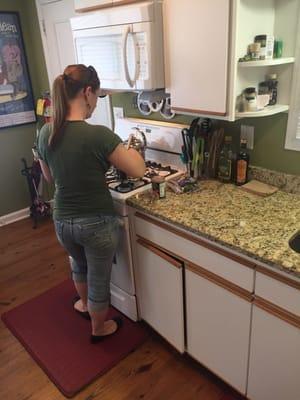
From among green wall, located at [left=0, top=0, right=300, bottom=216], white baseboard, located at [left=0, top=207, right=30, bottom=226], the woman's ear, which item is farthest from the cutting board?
white baseboard, located at [left=0, top=207, right=30, bottom=226]

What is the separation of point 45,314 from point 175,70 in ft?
5.71

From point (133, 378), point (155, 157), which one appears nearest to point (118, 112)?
point (155, 157)

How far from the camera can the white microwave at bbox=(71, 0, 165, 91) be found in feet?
5.07

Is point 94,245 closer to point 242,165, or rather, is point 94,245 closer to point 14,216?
point 242,165

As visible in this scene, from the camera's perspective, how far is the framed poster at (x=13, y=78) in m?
3.04

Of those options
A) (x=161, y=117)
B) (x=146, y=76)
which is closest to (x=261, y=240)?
(x=146, y=76)

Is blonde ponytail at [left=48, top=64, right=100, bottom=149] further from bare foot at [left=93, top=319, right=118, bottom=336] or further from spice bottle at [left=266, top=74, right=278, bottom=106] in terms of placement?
bare foot at [left=93, top=319, right=118, bottom=336]

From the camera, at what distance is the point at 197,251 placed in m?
1.48

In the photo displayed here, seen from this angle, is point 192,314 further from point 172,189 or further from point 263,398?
point 172,189

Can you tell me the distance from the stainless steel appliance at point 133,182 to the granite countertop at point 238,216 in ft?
0.37

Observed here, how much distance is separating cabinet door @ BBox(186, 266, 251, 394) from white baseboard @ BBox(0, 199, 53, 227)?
2.48 meters

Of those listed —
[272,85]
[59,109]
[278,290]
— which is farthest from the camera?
[272,85]

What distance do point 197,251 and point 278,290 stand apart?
38 centimetres

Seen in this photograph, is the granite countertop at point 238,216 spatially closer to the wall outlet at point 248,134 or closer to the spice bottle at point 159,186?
the spice bottle at point 159,186
